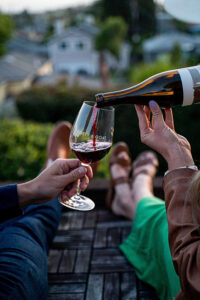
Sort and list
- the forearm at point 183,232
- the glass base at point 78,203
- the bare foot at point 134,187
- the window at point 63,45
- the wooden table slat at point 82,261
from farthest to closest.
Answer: the window at point 63,45 → the bare foot at point 134,187 → the wooden table slat at point 82,261 → the glass base at point 78,203 → the forearm at point 183,232

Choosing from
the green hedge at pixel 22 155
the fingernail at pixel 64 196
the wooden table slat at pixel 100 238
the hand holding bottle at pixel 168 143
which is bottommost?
the wooden table slat at pixel 100 238

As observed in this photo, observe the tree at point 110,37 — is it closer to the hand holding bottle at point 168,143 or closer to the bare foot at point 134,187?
the bare foot at point 134,187

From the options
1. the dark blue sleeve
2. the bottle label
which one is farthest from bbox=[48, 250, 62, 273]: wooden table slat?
the bottle label

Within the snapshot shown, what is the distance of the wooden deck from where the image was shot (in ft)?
5.31

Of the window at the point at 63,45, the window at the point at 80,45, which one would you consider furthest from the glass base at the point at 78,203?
the window at the point at 63,45

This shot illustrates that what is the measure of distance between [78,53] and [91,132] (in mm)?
43431

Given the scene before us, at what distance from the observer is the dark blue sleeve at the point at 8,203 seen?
1271 millimetres

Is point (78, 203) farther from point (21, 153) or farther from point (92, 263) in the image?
point (21, 153)

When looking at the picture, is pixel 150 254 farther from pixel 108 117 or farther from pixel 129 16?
pixel 129 16

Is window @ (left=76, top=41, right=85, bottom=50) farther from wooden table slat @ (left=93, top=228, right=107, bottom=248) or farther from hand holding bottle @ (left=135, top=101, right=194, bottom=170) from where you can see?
hand holding bottle @ (left=135, top=101, right=194, bottom=170)

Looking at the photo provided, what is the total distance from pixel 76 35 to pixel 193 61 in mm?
40224

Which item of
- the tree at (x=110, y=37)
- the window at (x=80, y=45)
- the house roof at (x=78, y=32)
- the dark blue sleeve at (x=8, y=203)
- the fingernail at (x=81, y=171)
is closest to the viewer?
the dark blue sleeve at (x=8, y=203)

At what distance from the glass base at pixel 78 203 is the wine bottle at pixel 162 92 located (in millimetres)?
530

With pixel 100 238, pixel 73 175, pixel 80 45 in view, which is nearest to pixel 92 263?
pixel 100 238
